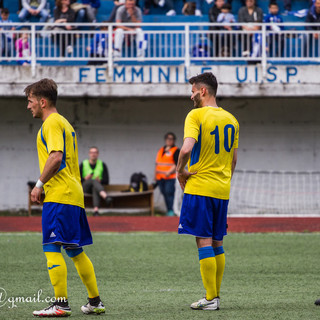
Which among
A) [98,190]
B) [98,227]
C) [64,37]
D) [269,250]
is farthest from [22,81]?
[269,250]

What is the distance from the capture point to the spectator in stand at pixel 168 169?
1786 centimetres

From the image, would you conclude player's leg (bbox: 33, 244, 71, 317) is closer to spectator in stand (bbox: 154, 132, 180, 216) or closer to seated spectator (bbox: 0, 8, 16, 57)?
seated spectator (bbox: 0, 8, 16, 57)

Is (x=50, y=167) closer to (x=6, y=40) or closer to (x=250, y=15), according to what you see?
(x=6, y=40)

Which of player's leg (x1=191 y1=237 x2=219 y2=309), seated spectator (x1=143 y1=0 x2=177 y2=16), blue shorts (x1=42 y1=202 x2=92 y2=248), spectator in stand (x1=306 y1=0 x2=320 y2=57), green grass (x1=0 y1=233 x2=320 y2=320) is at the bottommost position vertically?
green grass (x1=0 y1=233 x2=320 y2=320)

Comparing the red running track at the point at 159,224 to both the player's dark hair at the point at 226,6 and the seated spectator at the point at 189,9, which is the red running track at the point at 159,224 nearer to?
the player's dark hair at the point at 226,6

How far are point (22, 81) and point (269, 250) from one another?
27.4ft

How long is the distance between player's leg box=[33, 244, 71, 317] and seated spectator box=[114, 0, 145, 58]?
11687 mm

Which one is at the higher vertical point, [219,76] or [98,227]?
[219,76]

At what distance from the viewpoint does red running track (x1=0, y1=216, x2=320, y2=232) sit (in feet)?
48.7

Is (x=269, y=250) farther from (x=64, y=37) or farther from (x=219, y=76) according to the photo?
(x=64, y=37)

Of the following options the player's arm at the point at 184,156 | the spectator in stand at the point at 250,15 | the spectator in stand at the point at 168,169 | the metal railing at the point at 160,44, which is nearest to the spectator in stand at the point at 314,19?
the metal railing at the point at 160,44

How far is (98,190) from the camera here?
17.7 m

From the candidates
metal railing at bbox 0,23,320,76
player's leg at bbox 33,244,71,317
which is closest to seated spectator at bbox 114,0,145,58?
metal railing at bbox 0,23,320,76

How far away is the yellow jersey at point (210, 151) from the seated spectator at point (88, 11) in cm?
1310
